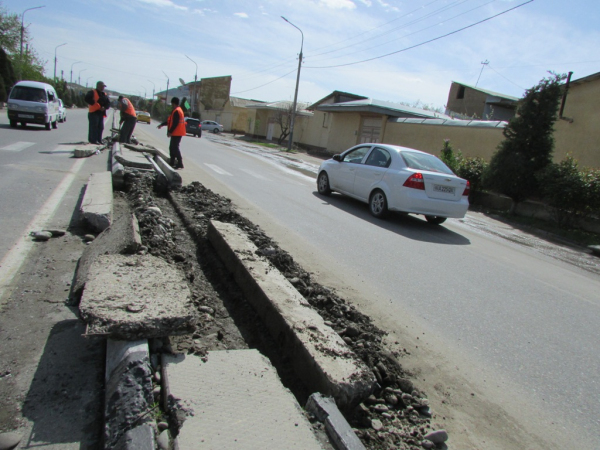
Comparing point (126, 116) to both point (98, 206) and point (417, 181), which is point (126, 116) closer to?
point (98, 206)

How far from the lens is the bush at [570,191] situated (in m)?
10.6

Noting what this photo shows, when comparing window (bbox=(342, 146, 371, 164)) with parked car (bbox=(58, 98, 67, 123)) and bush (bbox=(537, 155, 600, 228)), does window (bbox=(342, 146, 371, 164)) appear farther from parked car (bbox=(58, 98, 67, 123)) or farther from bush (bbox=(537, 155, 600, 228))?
parked car (bbox=(58, 98, 67, 123))

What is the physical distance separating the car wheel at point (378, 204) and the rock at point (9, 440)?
24.7 feet

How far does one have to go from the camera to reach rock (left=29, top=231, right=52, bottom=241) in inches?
192

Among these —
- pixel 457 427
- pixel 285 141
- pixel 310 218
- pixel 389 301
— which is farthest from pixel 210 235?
pixel 285 141

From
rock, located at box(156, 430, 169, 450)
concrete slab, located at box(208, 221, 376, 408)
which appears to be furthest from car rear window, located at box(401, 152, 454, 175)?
rock, located at box(156, 430, 169, 450)

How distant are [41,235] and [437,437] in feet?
15.0

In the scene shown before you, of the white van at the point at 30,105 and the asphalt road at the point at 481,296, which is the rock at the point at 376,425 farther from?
the white van at the point at 30,105

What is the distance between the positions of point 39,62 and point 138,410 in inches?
2554

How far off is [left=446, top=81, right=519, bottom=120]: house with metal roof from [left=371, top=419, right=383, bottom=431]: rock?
29615 millimetres

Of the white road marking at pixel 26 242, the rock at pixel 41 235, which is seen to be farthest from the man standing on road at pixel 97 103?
the rock at pixel 41 235

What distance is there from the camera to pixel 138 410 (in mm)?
2084

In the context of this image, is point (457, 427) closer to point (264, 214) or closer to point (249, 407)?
point (249, 407)

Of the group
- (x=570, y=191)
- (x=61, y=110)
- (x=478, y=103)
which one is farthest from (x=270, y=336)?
(x=478, y=103)
